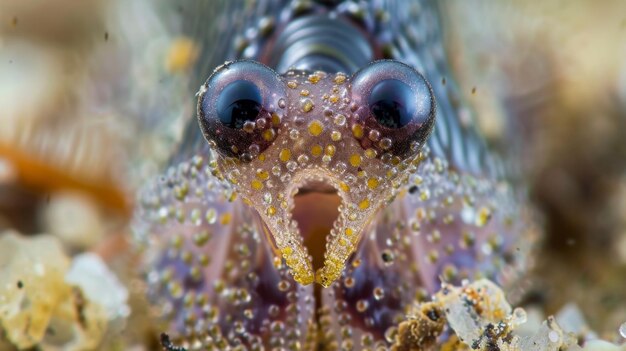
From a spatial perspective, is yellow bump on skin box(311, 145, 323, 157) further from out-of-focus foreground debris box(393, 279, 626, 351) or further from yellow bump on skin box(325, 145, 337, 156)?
out-of-focus foreground debris box(393, 279, 626, 351)

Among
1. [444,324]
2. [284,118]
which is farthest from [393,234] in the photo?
[284,118]

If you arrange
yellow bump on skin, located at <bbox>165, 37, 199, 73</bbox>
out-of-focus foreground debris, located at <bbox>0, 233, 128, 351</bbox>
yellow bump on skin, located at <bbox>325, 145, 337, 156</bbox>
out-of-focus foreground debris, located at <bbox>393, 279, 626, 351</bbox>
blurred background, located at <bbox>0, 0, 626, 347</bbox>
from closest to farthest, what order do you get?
yellow bump on skin, located at <bbox>325, 145, 337, 156</bbox>, out-of-focus foreground debris, located at <bbox>393, 279, 626, 351</bbox>, out-of-focus foreground debris, located at <bbox>0, 233, 128, 351</bbox>, yellow bump on skin, located at <bbox>165, 37, 199, 73</bbox>, blurred background, located at <bbox>0, 0, 626, 347</bbox>

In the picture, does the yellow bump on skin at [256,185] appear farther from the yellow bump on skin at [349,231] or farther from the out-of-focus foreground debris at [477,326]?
the out-of-focus foreground debris at [477,326]

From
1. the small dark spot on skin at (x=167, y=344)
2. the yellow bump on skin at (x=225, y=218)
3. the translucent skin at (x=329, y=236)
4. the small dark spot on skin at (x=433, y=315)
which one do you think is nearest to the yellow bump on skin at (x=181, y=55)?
the translucent skin at (x=329, y=236)

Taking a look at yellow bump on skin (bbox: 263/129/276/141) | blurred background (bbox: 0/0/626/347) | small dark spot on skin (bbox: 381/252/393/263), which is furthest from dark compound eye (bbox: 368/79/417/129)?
blurred background (bbox: 0/0/626/347)

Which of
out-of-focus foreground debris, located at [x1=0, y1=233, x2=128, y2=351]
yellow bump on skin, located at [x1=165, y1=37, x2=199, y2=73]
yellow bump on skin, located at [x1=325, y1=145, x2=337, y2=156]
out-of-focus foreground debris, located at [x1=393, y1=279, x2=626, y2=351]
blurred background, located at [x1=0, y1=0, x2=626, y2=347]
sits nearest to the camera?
yellow bump on skin, located at [x1=325, y1=145, x2=337, y2=156]

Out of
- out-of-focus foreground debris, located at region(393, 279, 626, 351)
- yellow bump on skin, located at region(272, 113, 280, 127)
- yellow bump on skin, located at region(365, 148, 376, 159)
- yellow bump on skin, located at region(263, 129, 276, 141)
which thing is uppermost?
yellow bump on skin, located at region(272, 113, 280, 127)

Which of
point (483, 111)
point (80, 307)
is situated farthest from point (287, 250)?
point (483, 111)

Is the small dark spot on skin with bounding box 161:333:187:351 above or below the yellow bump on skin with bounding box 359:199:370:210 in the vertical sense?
below
